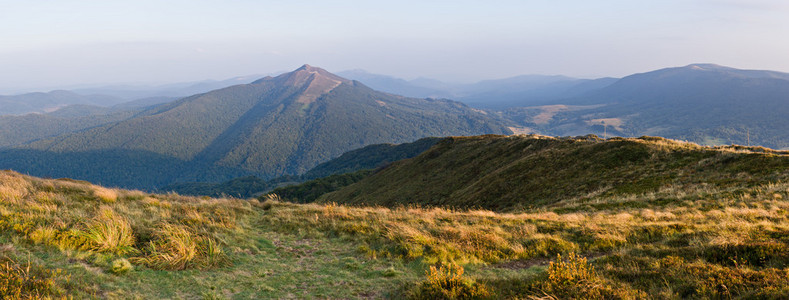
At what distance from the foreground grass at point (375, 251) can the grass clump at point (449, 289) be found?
→ 0.09 feet

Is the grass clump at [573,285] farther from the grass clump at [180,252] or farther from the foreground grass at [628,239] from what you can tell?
the grass clump at [180,252]

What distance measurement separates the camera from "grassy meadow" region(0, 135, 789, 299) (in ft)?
21.4

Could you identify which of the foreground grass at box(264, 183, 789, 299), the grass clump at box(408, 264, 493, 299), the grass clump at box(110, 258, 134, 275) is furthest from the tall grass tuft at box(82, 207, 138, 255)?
the grass clump at box(408, 264, 493, 299)

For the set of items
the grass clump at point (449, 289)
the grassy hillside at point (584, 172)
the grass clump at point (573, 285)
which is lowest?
the grassy hillside at point (584, 172)

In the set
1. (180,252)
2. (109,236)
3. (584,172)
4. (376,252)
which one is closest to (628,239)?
(376,252)

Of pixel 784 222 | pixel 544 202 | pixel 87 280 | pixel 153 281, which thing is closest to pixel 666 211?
pixel 784 222

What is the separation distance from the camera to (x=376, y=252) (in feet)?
32.9

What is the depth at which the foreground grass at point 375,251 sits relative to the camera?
6535mm

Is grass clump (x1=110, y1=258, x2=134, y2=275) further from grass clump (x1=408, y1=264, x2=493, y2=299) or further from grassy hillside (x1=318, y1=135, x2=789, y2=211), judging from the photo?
grassy hillside (x1=318, y1=135, x2=789, y2=211)

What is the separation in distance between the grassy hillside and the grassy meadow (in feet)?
17.5

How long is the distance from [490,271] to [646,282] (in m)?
3.14

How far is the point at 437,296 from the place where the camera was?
6625 mm

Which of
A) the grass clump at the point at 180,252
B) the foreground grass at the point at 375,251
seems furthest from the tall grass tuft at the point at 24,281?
the grass clump at the point at 180,252

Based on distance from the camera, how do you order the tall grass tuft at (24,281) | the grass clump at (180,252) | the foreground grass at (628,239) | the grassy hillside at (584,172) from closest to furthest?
1. the tall grass tuft at (24,281)
2. the foreground grass at (628,239)
3. the grass clump at (180,252)
4. the grassy hillside at (584,172)
